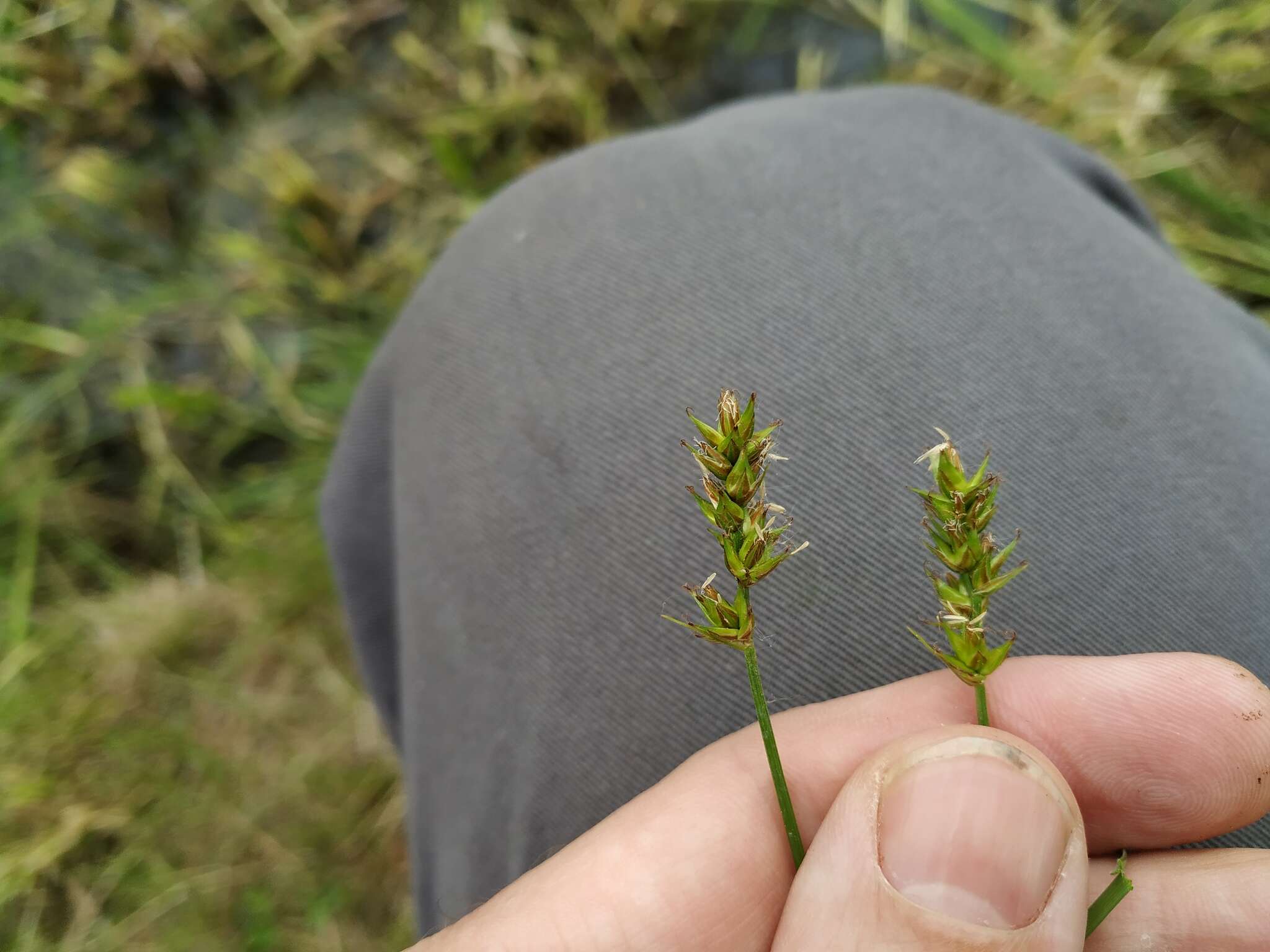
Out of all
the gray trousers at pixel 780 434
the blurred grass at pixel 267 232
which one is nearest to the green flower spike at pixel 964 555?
the gray trousers at pixel 780 434

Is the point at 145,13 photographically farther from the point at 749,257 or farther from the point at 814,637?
the point at 814,637

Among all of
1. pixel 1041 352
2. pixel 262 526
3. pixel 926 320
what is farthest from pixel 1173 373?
pixel 262 526

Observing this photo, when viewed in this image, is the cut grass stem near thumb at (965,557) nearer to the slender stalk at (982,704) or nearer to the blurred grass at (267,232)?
the slender stalk at (982,704)

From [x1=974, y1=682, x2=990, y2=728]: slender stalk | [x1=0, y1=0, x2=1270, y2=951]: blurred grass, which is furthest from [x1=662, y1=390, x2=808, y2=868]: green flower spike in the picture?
[x1=0, y1=0, x2=1270, y2=951]: blurred grass

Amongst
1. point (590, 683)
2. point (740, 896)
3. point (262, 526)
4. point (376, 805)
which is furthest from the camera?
point (262, 526)

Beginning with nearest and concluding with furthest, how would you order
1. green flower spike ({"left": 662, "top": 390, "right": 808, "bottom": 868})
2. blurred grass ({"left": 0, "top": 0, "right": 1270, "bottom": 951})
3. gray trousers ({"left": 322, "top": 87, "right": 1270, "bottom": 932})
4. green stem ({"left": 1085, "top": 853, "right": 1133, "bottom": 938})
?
green flower spike ({"left": 662, "top": 390, "right": 808, "bottom": 868}), green stem ({"left": 1085, "top": 853, "right": 1133, "bottom": 938}), gray trousers ({"left": 322, "top": 87, "right": 1270, "bottom": 932}), blurred grass ({"left": 0, "top": 0, "right": 1270, "bottom": 951})

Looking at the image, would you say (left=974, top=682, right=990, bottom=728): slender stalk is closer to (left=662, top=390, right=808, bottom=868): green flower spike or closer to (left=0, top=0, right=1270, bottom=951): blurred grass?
(left=662, top=390, right=808, bottom=868): green flower spike

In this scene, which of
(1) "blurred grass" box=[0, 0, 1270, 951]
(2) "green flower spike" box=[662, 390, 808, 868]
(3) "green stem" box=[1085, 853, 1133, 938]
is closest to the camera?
(2) "green flower spike" box=[662, 390, 808, 868]
